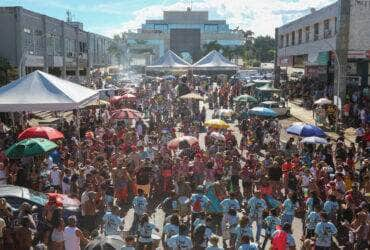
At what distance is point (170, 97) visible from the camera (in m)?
42.6

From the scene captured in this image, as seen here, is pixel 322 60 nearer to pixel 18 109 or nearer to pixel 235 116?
pixel 235 116

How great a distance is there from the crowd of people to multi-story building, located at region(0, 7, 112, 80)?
13426mm

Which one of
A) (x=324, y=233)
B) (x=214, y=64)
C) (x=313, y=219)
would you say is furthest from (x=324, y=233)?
(x=214, y=64)

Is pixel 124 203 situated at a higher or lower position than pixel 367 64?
lower

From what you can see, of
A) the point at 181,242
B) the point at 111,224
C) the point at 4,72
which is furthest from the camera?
the point at 4,72

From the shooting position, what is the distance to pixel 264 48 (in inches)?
5615

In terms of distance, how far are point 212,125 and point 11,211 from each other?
39.9 feet

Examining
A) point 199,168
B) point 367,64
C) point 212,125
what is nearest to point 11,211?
point 199,168

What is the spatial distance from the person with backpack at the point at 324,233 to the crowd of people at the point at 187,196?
0.8 inches

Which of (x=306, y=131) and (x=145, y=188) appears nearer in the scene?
(x=145, y=188)

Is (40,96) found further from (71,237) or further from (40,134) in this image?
(71,237)

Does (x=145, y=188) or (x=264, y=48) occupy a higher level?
(x=264, y=48)

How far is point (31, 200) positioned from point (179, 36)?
11831 centimetres

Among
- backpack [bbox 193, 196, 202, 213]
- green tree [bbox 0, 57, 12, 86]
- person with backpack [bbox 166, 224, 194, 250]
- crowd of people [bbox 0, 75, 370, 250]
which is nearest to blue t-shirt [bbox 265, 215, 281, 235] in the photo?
crowd of people [bbox 0, 75, 370, 250]
